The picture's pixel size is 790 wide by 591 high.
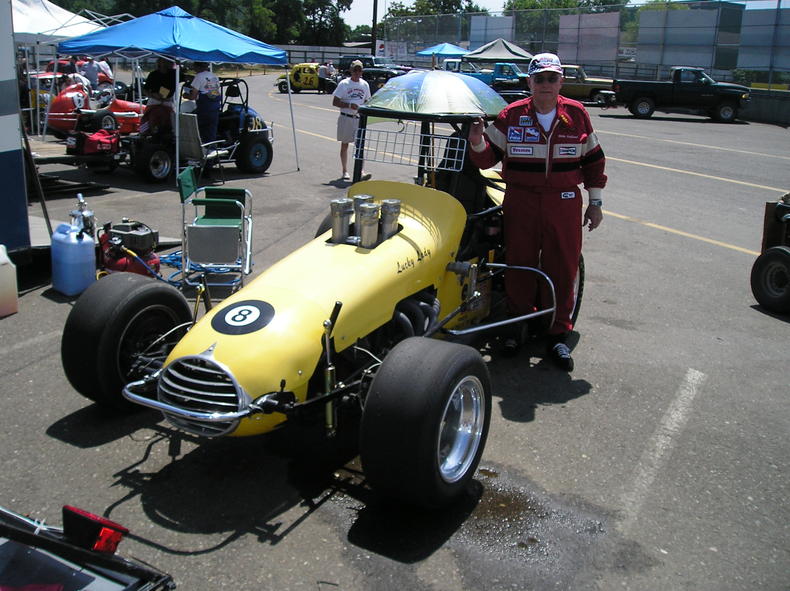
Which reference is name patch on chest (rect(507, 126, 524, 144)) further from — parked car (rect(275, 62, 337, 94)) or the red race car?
parked car (rect(275, 62, 337, 94))

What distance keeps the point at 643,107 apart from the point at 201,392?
2599 centimetres

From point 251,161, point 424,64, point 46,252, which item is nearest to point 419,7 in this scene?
point 424,64

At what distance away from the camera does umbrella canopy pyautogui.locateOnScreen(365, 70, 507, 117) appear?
16.5ft

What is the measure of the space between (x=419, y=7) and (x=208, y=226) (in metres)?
99.6

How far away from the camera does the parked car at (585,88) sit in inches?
1153

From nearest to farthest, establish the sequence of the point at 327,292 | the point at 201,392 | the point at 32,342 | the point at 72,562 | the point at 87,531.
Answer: the point at 72,562 < the point at 87,531 < the point at 201,392 < the point at 327,292 < the point at 32,342

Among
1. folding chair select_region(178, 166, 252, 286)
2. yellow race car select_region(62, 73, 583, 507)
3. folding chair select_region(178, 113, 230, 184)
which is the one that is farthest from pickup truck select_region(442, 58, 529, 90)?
yellow race car select_region(62, 73, 583, 507)

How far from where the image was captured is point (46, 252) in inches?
287

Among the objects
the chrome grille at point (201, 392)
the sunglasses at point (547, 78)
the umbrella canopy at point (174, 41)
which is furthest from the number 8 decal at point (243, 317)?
the umbrella canopy at point (174, 41)

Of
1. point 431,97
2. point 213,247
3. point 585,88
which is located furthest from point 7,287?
point 585,88

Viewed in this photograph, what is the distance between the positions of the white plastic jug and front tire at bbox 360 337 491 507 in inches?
170

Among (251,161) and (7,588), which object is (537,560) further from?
(251,161)

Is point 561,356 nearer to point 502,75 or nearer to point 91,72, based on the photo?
point 91,72

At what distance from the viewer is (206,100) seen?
41.1ft
